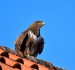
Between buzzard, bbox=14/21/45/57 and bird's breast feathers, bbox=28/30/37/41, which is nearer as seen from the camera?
buzzard, bbox=14/21/45/57

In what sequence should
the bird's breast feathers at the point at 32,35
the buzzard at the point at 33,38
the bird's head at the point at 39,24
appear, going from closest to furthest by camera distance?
the buzzard at the point at 33,38
the bird's breast feathers at the point at 32,35
the bird's head at the point at 39,24

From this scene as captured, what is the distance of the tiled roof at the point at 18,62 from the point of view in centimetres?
563

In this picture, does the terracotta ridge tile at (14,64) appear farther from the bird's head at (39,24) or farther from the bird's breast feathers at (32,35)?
the bird's head at (39,24)

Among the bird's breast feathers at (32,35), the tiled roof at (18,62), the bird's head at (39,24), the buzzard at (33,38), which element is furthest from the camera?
the bird's head at (39,24)

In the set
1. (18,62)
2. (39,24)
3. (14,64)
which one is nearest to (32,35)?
(39,24)

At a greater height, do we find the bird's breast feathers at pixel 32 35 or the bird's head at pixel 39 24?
the bird's head at pixel 39 24

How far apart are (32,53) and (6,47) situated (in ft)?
9.71

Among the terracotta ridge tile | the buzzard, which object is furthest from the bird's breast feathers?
the terracotta ridge tile

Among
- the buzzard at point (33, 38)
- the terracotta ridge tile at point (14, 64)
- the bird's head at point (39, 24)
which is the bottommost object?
the terracotta ridge tile at point (14, 64)

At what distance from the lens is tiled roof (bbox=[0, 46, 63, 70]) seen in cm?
563

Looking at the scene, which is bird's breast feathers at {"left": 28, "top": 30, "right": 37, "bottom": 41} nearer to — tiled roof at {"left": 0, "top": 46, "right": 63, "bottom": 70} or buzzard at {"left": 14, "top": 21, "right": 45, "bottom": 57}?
buzzard at {"left": 14, "top": 21, "right": 45, "bottom": 57}

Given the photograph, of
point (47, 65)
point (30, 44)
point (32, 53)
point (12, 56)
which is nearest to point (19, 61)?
point (12, 56)

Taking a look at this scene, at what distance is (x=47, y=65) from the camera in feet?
20.7

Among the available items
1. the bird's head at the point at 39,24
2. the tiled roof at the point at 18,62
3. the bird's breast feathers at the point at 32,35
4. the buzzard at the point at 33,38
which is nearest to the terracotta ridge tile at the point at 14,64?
the tiled roof at the point at 18,62
